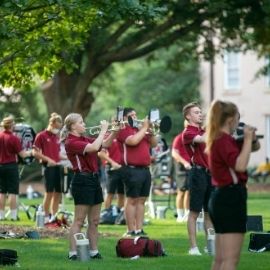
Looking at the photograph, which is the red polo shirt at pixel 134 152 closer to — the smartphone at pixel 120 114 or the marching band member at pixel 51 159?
the smartphone at pixel 120 114

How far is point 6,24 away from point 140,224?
4688 millimetres

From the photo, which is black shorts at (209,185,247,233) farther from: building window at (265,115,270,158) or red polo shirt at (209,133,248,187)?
building window at (265,115,270,158)

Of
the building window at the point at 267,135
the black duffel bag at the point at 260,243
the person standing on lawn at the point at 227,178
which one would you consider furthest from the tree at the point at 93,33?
the building window at the point at 267,135

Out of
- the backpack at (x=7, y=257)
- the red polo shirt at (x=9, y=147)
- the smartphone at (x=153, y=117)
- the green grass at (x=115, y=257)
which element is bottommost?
the green grass at (x=115, y=257)

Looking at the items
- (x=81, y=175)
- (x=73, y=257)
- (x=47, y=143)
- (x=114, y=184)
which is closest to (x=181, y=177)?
(x=114, y=184)

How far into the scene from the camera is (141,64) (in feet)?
221

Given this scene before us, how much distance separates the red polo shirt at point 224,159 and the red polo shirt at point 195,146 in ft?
12.8

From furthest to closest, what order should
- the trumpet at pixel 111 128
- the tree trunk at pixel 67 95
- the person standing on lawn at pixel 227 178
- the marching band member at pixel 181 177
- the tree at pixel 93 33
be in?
the tree trunk at pixel 67 95 → the marching band member at pixel 181 177 → the tree at pixel 93 33 → the trumpet at pixel 111 128 → the person standing on lawn at pixel 227 178

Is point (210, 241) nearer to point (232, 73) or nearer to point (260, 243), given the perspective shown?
point (260, 243)

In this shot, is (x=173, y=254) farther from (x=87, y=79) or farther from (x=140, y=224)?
(x=87, y=79)

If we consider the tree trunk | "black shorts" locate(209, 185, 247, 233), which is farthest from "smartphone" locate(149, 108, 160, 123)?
the tree trunk

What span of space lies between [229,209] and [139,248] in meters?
4.44

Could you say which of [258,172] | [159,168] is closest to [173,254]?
[159,168]

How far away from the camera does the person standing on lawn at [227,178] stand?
407 inches
